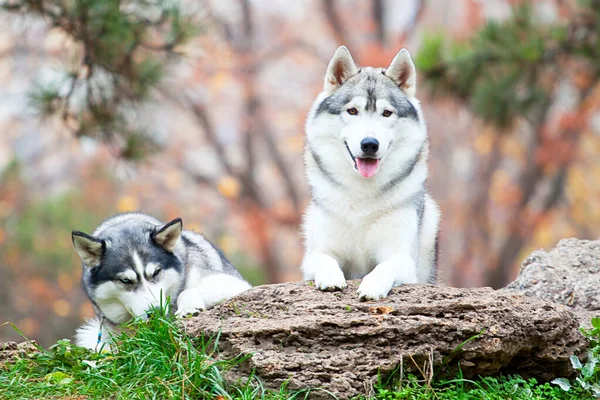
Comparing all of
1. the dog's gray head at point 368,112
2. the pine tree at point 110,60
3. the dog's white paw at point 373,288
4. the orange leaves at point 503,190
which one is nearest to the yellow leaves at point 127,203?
the orange leaves at point 503,190

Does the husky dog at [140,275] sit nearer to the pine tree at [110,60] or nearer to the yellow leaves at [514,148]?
the pine tree at [110,60]

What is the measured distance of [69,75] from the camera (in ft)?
28.7

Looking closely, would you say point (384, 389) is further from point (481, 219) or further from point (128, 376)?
point (481, 219)

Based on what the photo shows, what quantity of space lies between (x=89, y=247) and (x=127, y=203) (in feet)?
50.1

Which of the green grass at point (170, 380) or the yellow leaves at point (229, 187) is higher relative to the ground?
the yellow leaves at point (229, 187)

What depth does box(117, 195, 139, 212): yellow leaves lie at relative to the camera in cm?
2042

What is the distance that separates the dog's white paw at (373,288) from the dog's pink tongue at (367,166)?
0.87 m

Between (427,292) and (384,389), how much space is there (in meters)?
0.91

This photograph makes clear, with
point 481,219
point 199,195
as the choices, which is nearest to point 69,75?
point 481,219

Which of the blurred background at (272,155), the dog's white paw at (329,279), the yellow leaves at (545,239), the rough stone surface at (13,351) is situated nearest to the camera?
the dog's white paw at (329,279)

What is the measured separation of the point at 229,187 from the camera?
810 inches

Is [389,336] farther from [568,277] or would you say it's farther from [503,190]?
[503,190]

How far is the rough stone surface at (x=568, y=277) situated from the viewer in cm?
625

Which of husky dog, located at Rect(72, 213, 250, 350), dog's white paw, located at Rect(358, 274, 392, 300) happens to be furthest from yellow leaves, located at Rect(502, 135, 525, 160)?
dog's white paw, located at Rect(358, 274, 392, 300)
